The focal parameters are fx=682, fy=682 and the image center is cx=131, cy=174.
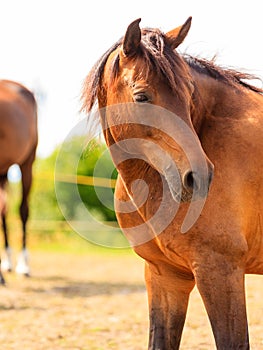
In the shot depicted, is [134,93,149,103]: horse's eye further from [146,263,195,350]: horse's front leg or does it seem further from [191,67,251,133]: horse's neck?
[146,263,195,350]: horse's front leg

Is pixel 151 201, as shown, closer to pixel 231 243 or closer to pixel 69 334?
pixel 231 243

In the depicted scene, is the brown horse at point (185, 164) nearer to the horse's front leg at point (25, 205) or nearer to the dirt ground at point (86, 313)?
the dirt ground at point (86, 313)

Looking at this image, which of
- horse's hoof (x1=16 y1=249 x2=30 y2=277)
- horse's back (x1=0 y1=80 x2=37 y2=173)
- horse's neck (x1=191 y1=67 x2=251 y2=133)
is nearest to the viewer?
horse's neck (x1=191 y1=67 x2=251 y2=133)

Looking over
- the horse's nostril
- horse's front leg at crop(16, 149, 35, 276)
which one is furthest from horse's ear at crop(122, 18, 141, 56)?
horse's front leg at crop(16, 149, 35, 276)

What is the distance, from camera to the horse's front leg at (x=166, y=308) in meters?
3.39

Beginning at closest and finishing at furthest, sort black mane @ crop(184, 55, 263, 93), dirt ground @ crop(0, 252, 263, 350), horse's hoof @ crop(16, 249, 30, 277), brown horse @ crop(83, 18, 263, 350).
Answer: brown horse @ crop(83, 18, 263, 350), black mane @ crop(184, 55, 263, 93), dirt ground @ crop(0, 252, 263, 350), horse's hoof @ crop(16, 249, 30, 277)

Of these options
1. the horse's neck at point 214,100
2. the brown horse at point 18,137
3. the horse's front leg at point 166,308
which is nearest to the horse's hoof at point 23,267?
the brown horse at point 18,137

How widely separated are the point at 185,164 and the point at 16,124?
240 inches

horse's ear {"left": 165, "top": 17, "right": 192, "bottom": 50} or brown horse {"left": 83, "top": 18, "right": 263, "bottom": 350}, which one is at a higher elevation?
horse's ear {"left": 165, "top": 17, "right": 192, "bottom": 50}

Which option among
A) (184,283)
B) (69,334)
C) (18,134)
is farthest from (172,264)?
(18,134)

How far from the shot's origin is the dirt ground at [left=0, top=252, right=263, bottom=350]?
16.1ft

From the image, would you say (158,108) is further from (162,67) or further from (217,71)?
(217,71)

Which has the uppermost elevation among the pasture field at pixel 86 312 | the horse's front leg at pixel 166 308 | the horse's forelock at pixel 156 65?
the horse's forelock at pixel 156 65

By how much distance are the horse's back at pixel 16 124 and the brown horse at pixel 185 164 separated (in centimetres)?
533
